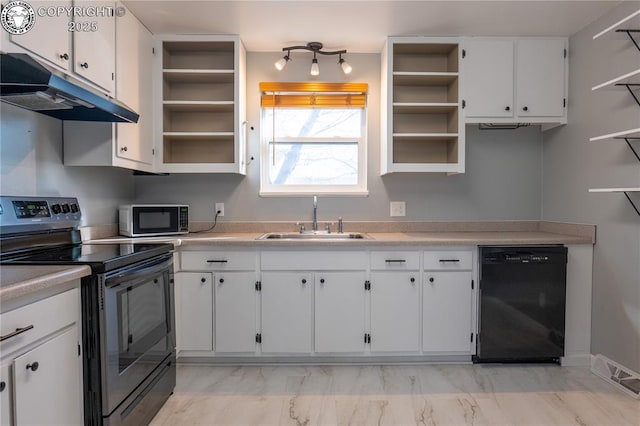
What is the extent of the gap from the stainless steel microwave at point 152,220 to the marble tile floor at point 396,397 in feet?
3.19

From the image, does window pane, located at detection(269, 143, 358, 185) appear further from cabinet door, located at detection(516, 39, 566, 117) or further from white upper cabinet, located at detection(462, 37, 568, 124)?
cabinet door, located at detection(516, 39, 566, 117)

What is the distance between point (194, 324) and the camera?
236 cm

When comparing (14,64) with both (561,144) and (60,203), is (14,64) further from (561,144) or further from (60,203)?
(561,144)

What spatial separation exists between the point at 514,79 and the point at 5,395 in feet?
10.6

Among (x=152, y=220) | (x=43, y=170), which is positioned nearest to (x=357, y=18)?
(x=152, y=220)

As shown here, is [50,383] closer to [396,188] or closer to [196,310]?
[196,310]

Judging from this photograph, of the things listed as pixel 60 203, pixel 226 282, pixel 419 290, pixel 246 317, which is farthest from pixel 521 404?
pixel 60 203

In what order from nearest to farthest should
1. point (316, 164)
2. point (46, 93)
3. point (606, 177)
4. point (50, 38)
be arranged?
1. point (46, 93)
2. point (50, 38)
3. point (606, 177)
4. point (316, 164)

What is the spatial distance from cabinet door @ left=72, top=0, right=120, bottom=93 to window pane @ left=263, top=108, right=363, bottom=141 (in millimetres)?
1230

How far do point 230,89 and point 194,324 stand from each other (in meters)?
1.86

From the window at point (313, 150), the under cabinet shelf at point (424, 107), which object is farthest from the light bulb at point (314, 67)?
the under cabinet shelf at point (424, 107)

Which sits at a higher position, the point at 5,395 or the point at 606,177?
the point at 606,177

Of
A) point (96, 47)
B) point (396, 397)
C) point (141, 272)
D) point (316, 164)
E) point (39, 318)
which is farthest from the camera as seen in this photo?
point (316, 164)

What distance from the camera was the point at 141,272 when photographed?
5.59 ft
